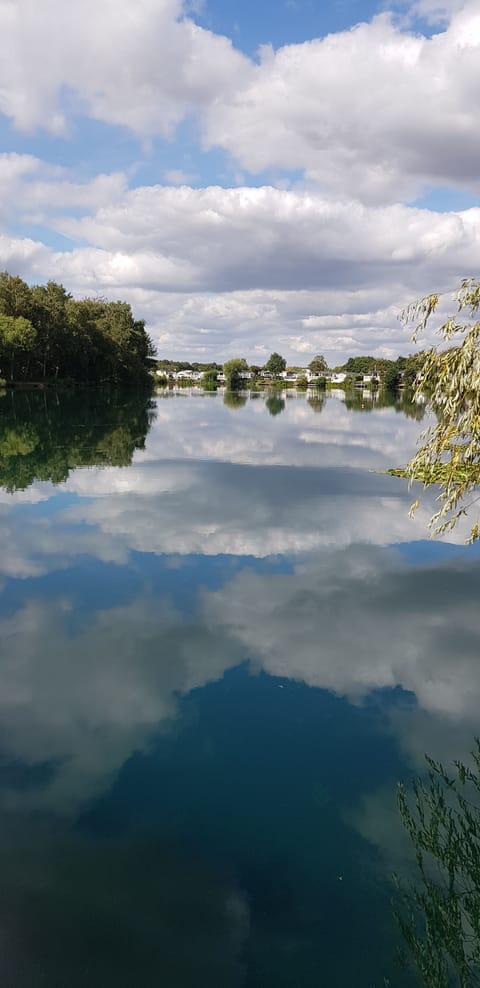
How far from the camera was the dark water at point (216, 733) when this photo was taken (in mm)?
5918

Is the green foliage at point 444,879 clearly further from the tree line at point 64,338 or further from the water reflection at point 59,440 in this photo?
the tree line at point 64,338

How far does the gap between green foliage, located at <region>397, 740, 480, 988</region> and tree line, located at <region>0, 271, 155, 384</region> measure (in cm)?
9016

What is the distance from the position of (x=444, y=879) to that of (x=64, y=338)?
11340 cm

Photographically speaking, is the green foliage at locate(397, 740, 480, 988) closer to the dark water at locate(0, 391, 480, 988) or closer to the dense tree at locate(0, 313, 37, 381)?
the dark water at locate(0, 391, 480, 988)

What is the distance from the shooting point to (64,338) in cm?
11062

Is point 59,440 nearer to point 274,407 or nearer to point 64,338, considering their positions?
point 274,407

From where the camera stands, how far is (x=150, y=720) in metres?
9.59

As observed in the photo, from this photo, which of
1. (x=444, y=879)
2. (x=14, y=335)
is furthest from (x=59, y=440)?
(x=14, y=335)

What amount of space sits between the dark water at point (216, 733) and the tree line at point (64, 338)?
263 feet

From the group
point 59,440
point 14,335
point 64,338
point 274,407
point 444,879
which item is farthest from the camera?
point 64,338

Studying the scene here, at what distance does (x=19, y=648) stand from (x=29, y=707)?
2.12 m

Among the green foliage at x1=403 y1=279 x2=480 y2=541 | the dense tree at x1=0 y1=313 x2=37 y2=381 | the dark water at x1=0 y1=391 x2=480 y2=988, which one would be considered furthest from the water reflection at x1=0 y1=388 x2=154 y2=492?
the dense tree at x1=0 y1=313 x2=37 y2=381

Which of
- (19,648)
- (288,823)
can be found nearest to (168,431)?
(19,648)

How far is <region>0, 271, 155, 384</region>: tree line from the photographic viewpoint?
317 feet
